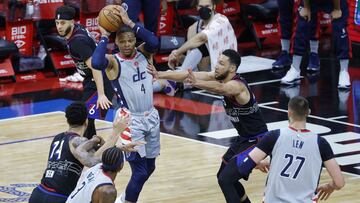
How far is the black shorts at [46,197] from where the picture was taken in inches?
384

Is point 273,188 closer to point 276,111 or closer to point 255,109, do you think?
point 255,109

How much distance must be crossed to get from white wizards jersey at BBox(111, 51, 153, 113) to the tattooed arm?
1636 mm

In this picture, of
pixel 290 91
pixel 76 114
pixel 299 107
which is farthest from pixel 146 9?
pixel 299 107

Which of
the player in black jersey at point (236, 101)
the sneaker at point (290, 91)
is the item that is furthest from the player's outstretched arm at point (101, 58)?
the sneaker at point (290, 91)

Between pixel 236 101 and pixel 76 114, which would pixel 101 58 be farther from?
pixel 236 101

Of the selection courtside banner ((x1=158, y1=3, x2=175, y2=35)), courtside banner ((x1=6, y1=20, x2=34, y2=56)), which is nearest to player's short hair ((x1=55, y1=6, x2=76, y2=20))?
courtside banner ((x1=6, y1=20, x2=34, y2=56))

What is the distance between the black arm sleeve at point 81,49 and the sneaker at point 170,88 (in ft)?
10.3

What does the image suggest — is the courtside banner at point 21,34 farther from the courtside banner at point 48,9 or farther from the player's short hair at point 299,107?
the player's short hair at point 299,107

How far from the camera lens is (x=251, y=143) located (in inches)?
440

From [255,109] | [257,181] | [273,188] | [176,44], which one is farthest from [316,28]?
[273,188]

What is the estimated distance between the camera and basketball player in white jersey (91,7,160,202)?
37.3 ft

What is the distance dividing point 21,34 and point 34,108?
223cm

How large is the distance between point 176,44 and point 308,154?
1018cm

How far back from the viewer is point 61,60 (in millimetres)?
18812
